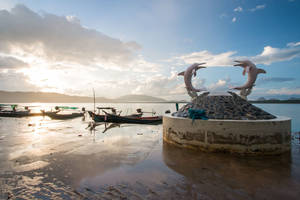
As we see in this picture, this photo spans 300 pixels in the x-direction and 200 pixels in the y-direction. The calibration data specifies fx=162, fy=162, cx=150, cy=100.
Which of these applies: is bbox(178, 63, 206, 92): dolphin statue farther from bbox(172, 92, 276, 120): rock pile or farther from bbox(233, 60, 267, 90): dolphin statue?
bbox(233, 60, 267, 90): dolphin statue

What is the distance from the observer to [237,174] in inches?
270

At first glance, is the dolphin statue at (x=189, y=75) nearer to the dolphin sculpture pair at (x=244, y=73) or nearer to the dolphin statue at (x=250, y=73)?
the dolphin sculpture pair at (x=244, y=73)

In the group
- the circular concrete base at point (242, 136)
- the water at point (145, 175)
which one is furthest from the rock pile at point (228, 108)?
the water at point (145, 175)

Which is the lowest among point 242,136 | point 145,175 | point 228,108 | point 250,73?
point 145,175

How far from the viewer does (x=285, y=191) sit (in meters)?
5.55

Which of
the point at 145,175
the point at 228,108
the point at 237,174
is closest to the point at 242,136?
the point at 237,174

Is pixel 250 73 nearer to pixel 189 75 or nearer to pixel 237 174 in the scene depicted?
pixel 189 75

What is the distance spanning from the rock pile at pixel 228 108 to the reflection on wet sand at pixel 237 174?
2.62 meters

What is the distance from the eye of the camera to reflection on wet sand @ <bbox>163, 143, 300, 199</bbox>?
214 inches

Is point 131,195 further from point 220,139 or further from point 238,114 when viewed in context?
point 238,114

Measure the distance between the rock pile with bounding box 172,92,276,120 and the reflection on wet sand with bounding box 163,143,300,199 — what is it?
Result: 2.62 meters

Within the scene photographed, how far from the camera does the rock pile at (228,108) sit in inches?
411

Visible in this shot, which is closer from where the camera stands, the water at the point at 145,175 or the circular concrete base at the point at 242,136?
the water at the point at 145,175

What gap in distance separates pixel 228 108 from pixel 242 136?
2.78m
